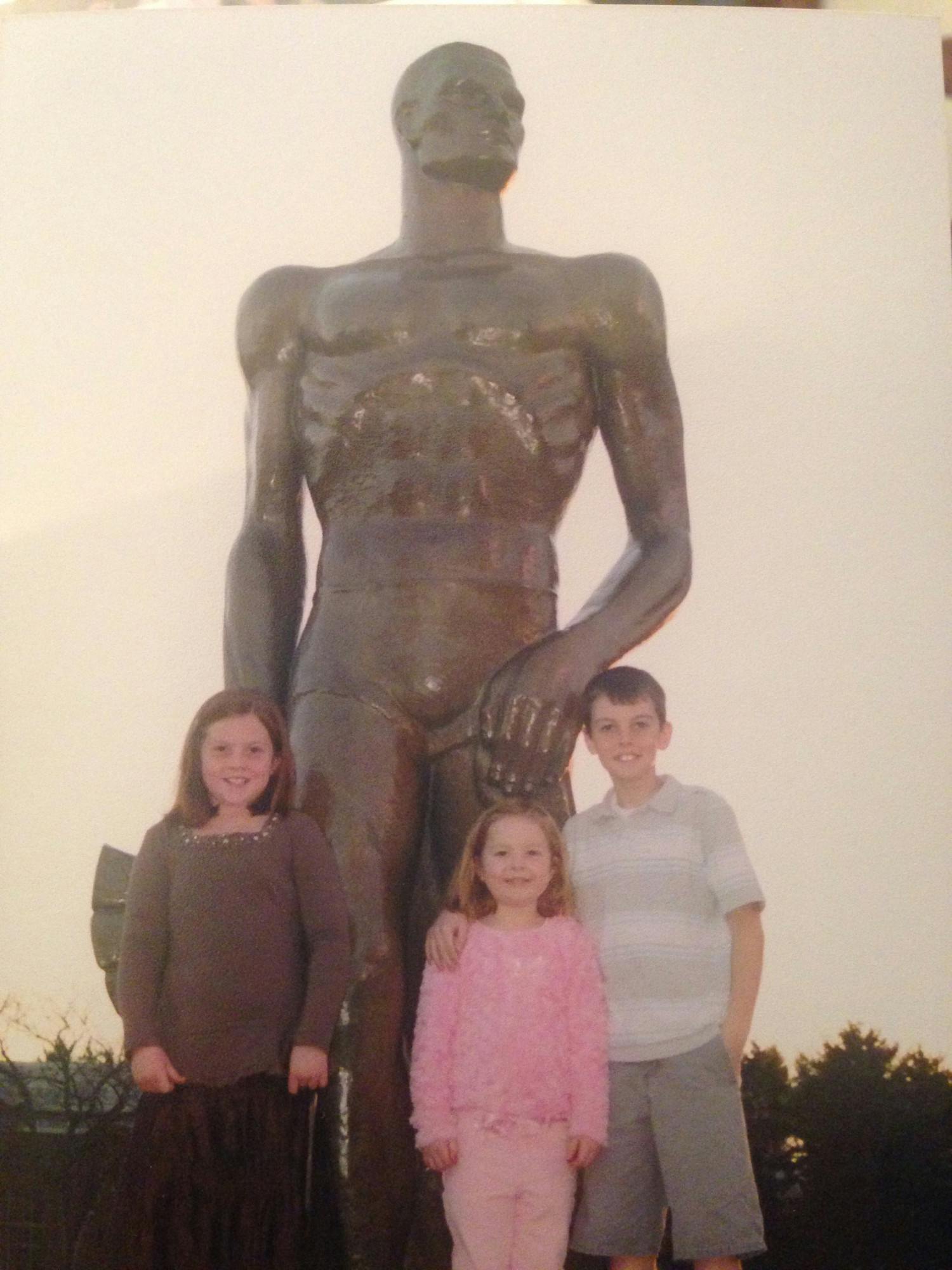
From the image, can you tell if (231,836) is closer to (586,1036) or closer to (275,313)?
(586,1036)

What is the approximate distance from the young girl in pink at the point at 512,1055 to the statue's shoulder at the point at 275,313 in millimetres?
1342

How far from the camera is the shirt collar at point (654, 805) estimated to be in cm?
337

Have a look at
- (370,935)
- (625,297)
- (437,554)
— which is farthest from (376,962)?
(625,297)

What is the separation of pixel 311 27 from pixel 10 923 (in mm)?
2577

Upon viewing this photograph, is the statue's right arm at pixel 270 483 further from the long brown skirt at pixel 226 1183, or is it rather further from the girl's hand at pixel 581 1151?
the girl's hand at pixel 581 1151

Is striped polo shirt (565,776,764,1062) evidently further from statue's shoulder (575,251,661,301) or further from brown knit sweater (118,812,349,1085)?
statue's shoulder (575,251,661,301)

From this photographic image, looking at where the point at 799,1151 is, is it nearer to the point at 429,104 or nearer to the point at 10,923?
the point at 10,923

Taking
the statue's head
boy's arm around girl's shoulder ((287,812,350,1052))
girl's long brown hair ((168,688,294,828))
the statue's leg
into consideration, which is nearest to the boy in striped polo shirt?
the statue's leg

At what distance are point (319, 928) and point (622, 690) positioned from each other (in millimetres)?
844

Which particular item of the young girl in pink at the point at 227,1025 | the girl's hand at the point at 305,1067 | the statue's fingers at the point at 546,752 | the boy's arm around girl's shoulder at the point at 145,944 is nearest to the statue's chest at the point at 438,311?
the statue's fingers at the point at 546,752

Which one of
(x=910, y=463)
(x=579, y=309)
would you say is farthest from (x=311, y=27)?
(x=910, y=463)

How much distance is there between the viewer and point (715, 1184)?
3.16 metres

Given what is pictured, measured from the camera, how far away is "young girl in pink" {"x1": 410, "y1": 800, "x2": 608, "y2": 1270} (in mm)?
3104

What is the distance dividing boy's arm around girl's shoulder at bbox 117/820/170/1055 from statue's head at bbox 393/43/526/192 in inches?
71.3
